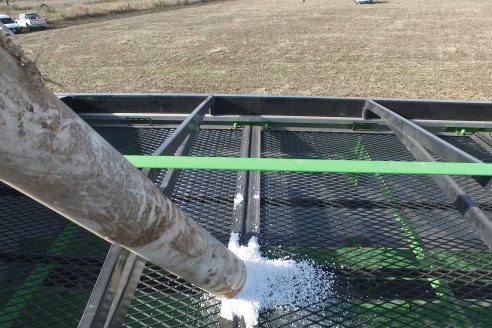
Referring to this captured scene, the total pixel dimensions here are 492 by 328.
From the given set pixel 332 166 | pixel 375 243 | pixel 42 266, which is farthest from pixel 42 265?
pixel 375 243

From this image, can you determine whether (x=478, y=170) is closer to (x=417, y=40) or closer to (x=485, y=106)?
(x=485, y=106)

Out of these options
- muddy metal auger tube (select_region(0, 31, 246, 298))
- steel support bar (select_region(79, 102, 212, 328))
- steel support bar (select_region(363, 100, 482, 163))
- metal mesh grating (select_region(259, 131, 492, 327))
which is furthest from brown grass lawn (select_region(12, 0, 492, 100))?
muddy metal auger tube (select_region(0, 31, 246, 298))

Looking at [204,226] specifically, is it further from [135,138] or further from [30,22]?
[30,22]

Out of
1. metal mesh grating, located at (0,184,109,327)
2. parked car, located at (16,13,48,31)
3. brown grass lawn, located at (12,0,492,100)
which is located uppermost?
metal mesh grating, located at (0,184,109,327)

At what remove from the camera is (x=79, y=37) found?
1903 cm

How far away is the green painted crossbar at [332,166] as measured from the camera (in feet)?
4.24

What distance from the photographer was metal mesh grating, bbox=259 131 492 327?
1439 mm

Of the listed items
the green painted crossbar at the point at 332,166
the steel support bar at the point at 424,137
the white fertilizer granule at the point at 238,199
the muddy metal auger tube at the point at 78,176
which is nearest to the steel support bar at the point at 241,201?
the white fertilizer granule at the point at 238,199

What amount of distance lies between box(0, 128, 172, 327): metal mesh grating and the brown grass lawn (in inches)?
303

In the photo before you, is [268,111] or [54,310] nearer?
[54,310]

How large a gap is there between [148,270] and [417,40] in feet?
57.2

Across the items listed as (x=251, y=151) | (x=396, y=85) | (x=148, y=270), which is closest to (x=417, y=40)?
(x=396, y=85)

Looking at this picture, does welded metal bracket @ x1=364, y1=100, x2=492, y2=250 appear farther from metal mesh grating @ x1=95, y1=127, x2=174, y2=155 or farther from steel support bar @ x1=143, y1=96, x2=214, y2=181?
metal mesh grating @ x1=95, y1=127, x2=174, y2=155

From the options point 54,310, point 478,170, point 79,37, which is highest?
point 478,170
